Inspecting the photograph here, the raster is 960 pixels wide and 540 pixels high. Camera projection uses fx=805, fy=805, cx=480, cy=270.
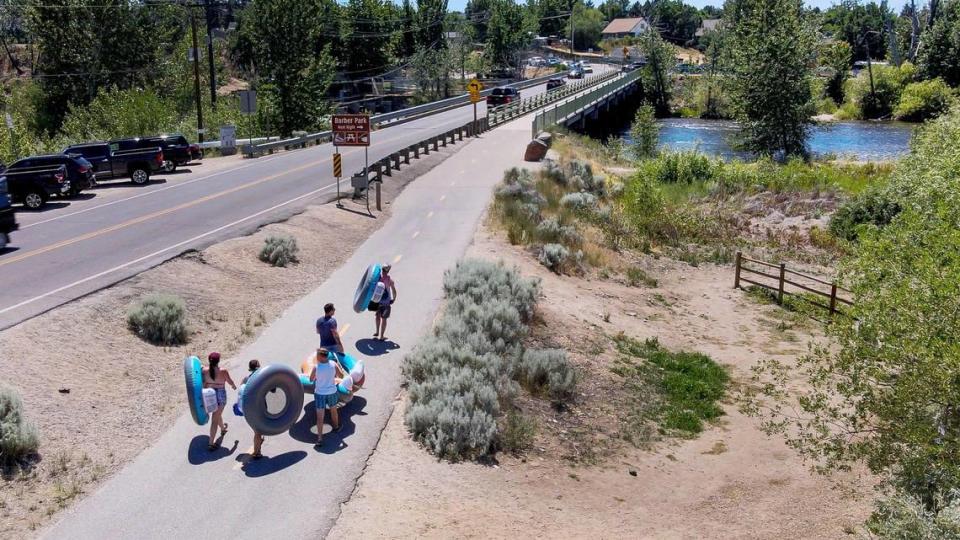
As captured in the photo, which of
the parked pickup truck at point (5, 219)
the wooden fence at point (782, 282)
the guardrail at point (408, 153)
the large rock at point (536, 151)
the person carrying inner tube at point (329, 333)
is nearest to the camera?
the person carrying inner tube at point (329, 333)

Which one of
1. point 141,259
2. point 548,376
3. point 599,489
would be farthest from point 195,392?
point 141,259

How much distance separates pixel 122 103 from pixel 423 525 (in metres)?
45.1

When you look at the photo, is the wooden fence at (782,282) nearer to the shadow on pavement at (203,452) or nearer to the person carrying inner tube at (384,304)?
the person carrying inner tube at (384,304)

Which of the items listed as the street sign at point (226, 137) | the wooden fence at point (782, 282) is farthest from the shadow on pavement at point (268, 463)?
the street sign at point (226, 137)

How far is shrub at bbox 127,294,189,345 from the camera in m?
14.3

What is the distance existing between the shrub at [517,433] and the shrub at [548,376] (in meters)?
1.37

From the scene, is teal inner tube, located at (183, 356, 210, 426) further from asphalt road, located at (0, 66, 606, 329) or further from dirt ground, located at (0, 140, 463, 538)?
asphalt road, located at (0, 66, 606, 329)

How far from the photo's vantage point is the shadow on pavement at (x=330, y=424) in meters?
10.7

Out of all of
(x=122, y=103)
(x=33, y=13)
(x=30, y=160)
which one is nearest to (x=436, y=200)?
(x=30, y=160)

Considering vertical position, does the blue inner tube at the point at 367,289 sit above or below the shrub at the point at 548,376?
above

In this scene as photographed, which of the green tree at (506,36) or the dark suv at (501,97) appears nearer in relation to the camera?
the dark suv at (501,97)

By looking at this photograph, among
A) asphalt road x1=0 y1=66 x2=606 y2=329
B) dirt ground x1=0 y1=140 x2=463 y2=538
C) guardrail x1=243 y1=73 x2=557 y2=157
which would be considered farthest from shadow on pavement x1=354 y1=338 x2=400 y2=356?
guardrail x1=243 y1=73 x2=557 y2=157

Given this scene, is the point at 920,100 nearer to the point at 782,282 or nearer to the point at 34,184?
the point at 782,282

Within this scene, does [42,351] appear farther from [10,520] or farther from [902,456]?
[902,456]
